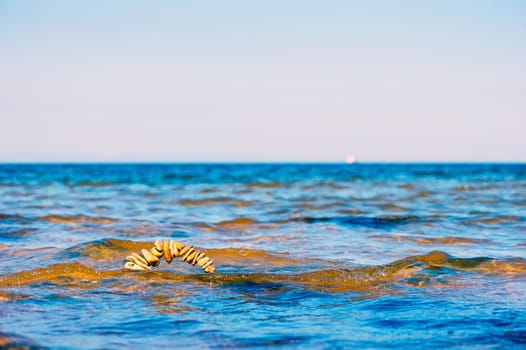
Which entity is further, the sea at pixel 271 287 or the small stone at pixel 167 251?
the small stone at pixel 167 251

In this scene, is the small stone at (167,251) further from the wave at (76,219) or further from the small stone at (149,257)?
the wave at (76,219)

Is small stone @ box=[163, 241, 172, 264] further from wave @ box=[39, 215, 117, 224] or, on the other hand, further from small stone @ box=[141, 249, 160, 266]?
wave @ box=[39, 215, 117, 224]

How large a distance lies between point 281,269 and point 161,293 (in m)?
1.75

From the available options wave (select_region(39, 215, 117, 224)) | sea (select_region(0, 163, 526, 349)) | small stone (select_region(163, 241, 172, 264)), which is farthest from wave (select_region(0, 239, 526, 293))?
wave (select_region(39, 215, 117, 224))

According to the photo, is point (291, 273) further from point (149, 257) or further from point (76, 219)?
point (76, 219)

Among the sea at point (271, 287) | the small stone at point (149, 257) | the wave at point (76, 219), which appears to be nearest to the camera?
the sea at point (271, 287)

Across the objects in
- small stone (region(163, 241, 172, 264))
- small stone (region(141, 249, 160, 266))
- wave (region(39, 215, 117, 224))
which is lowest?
wave (region(39, 215, 117, 224))

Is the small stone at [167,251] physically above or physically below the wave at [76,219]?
above

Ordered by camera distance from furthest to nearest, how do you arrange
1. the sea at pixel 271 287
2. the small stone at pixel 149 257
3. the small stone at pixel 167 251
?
1. the small stone at pixel 149 257
2. the small stone at pixel 167 251
3. the sea at pixel 271 287

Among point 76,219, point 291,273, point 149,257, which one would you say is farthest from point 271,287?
point 76,219

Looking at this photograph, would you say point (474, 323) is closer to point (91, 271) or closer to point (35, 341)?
point (35, 341)

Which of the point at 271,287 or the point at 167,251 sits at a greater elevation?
the point at 167,251

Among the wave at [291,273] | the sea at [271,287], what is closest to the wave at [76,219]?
the sea at [271,287]

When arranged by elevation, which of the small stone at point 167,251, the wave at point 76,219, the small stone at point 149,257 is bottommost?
the wave at point 76,219
